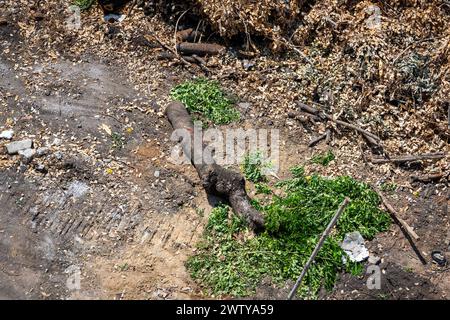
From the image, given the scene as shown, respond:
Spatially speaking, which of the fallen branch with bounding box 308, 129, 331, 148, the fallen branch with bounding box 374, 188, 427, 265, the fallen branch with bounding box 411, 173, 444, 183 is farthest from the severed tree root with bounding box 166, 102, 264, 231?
the fallen branch with bounding box 411, 173, 444, 183

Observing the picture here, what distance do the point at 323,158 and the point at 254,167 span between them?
0.88 meters

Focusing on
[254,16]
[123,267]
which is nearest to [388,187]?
[254,16]

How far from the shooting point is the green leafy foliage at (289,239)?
603cm

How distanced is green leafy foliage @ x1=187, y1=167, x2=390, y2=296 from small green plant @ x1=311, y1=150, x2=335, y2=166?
0.35 m

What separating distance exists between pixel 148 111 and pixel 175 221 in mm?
1717

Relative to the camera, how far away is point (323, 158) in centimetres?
708

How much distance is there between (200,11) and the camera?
26.7ft

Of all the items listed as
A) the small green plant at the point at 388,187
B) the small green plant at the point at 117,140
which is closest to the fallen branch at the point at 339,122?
the small green plant at the point at 388,187

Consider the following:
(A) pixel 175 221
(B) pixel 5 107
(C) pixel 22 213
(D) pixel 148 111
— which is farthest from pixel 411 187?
(B) pixel 5 107

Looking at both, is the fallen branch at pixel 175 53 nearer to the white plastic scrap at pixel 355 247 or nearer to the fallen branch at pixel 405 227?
the fallen branch at pixel 405 227

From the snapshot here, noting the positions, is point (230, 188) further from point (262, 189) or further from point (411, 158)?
point (411, 158)

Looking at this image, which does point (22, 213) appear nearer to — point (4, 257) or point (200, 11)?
point (4, 257)

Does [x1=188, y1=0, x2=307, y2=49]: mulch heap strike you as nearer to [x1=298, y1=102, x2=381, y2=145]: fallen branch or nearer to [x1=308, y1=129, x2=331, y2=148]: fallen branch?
[x1=298, y1=102, x2=381, y2=145]: fallen branch

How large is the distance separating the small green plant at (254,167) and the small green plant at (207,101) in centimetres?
66
